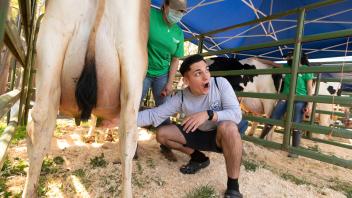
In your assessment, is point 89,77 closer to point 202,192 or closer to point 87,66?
point 87,66

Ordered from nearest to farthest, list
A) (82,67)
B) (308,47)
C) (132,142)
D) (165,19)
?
(82,67) < (132,142) < (165,19) < (308,47)

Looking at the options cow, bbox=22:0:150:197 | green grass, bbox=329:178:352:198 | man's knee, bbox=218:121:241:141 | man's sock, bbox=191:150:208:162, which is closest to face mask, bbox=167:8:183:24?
cow, bbox=22:0:150:197

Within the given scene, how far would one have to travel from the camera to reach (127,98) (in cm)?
178

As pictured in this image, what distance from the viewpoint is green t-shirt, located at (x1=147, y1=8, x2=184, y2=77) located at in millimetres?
2964

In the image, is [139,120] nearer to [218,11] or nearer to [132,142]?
[132,142]

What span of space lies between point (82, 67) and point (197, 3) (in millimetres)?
4340

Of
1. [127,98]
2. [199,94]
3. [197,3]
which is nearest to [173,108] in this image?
[199,94]

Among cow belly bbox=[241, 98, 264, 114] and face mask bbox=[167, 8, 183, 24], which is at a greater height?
face mask bbox=[167, 8, 183, 24]

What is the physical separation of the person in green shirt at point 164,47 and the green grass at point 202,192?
0.71 metres

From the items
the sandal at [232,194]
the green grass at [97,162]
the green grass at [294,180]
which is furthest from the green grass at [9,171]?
the green grass at [294,180]

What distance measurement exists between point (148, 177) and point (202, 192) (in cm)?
51

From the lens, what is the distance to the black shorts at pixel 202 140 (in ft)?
8.45

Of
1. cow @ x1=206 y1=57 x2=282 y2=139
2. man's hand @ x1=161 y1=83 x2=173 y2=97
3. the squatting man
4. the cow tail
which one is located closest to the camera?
the cow tail

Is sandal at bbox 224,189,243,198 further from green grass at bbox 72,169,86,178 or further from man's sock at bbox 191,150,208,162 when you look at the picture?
green grass at bbox 72,169,86,178
